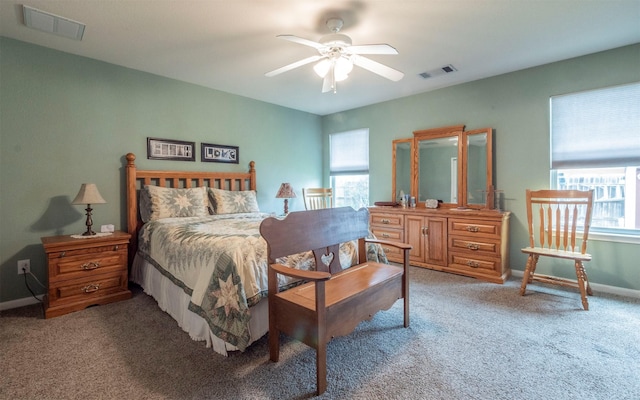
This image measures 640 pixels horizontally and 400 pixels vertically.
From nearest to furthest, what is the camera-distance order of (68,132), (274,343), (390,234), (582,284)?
(274,343), (582,284), (68,132), (390,234)

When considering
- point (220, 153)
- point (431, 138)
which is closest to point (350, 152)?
point (431, 138)

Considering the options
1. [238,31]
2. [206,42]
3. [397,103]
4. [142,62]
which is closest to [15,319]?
[142,62]

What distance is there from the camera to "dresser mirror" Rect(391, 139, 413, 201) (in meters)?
4.41

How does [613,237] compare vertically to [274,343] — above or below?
above

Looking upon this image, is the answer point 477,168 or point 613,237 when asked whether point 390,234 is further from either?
point 613,237

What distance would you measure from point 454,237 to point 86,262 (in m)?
3.86

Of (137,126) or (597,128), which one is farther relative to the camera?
(137,126)

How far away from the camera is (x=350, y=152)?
17.1 feet

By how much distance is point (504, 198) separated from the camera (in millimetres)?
3627

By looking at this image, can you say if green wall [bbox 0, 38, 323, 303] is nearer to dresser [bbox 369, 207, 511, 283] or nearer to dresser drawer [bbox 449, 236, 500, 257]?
dresser [bbox 369, 207, 511, 283]

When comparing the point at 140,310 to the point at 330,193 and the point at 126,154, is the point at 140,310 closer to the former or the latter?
the point at 126,154

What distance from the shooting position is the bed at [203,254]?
1.85m

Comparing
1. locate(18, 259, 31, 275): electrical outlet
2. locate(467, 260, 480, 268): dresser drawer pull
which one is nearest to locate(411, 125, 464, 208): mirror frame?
locate(467, 260, 480, 268): dresser drawer pull

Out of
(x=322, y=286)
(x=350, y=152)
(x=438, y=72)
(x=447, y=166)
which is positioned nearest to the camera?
(x=322, y=286)
